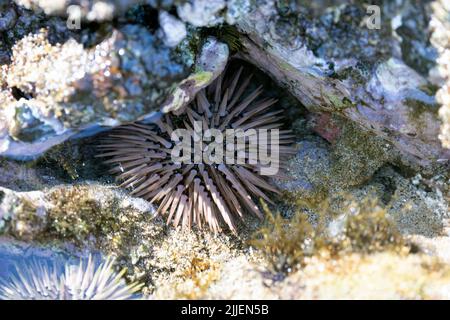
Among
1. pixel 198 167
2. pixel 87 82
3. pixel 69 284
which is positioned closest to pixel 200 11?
pixel 87 82

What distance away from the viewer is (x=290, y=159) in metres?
4.50

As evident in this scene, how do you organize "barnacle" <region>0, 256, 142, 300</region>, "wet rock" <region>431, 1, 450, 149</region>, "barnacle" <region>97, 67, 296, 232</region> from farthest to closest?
"barnacle" <region>97, 67, 296, 232</region> < "barnacle" <region>0, 256, 142, 300</region> < "wet rock" <region>431, 1, 450, 149</region>

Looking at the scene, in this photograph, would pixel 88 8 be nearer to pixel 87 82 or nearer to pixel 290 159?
pixel 87 82

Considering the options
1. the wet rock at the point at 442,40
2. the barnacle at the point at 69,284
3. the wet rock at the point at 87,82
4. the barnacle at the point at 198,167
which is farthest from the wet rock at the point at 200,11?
the barnacle at the point at 69,284

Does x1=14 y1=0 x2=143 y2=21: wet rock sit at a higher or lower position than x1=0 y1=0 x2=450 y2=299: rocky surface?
higher

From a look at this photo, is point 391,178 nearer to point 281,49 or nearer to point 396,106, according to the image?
point 396,106

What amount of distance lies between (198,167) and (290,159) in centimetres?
82

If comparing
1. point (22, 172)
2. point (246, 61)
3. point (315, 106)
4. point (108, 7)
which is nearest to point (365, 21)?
point (315, 106)

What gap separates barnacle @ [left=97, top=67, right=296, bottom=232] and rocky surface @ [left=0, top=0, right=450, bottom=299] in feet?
0.51

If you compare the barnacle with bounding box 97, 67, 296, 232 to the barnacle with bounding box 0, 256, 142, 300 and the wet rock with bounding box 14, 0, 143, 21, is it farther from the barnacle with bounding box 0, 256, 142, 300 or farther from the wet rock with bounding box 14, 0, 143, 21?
the wet rock with bounding box 14, 0, 143, 21

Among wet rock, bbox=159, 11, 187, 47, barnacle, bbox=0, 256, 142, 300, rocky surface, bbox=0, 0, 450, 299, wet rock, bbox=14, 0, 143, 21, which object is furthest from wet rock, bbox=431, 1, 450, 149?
barnacle, bbox=0, 256, 142, 300

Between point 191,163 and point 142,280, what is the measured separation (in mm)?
1022

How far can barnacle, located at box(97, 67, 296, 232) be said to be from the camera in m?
4.20

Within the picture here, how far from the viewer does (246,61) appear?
4617 millimetres
